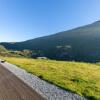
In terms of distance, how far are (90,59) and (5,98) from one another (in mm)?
156632

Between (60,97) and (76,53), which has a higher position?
(60,97)

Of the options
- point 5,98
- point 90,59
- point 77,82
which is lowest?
point 90,59

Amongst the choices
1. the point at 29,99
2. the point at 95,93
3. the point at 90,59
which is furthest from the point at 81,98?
the point at 90,59

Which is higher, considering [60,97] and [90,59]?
[60,97]

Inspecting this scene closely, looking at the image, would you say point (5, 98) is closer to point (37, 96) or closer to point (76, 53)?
point (37, 96)

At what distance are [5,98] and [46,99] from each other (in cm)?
327

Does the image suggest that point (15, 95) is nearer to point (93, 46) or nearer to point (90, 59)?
point (90, 59)

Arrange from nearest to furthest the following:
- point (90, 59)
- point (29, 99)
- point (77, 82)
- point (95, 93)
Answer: point (29, 99) → point (95, 93) → point (77, 82) → point (90, 59)

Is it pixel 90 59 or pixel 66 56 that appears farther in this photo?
pixel 66 56

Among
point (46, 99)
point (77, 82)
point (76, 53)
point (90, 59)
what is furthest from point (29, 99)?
point (76, 53)

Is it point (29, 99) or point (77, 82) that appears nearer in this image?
point (29, 99)

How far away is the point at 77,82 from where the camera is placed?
1201 inches

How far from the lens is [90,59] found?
172 m

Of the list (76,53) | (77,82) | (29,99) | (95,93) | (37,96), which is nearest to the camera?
(29,99)
